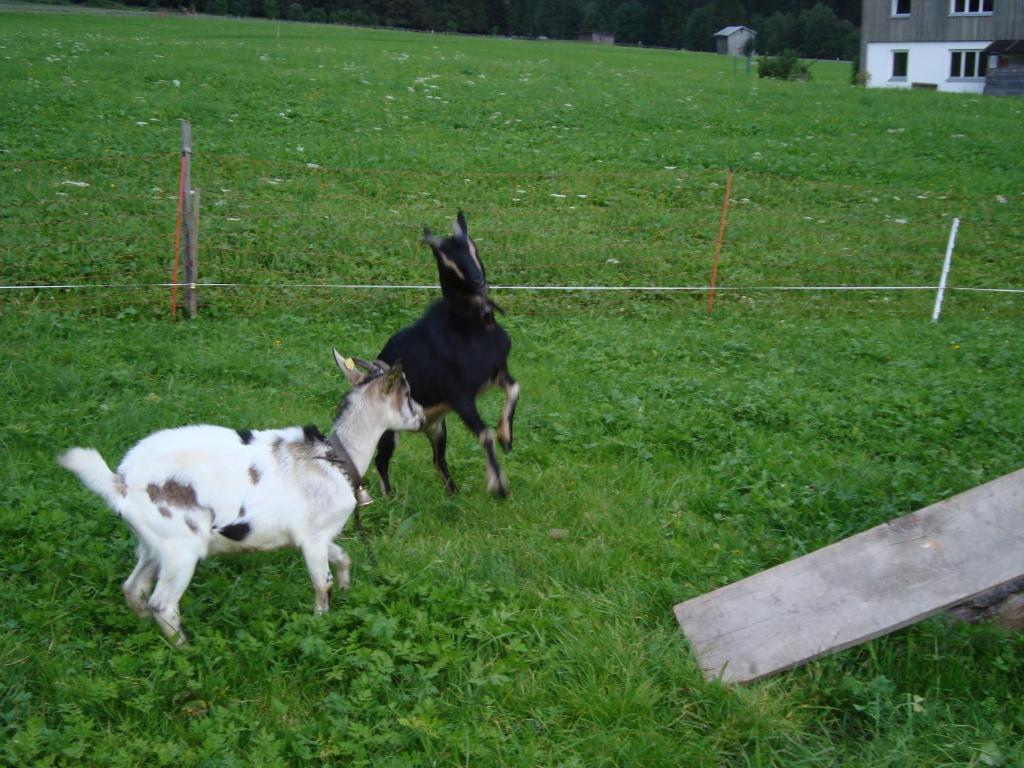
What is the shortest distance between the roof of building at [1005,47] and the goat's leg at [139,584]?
4089 centimetres

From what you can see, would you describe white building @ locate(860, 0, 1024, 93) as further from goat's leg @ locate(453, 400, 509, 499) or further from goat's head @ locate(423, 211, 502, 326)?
goat's leg @ locate(453, 400, 509, 499)

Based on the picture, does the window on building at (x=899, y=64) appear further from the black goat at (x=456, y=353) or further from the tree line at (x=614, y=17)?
the black goat at (x=456, y=353)

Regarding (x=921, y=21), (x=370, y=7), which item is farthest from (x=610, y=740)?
(x=370, y=7)

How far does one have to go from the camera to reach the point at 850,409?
639 cm

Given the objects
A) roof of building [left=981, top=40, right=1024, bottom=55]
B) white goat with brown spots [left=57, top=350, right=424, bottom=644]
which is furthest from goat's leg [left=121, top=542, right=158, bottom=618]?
roof of building [left=981, top=40, right=1024, bottom=55]

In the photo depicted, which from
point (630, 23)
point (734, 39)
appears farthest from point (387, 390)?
point (630, 23)

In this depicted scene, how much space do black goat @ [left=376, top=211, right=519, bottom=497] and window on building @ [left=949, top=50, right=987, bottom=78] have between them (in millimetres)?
41405

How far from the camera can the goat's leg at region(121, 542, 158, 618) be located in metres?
3.86

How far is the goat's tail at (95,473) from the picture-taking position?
3.47 metres

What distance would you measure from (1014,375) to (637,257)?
4.24 meters

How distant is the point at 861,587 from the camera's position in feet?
12.3

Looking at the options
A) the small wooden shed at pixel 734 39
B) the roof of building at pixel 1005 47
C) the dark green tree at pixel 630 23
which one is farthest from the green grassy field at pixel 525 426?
the dark green tree at pixel 630 23

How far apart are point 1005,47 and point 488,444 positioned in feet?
131

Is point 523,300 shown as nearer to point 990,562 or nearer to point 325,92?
point 990,562
